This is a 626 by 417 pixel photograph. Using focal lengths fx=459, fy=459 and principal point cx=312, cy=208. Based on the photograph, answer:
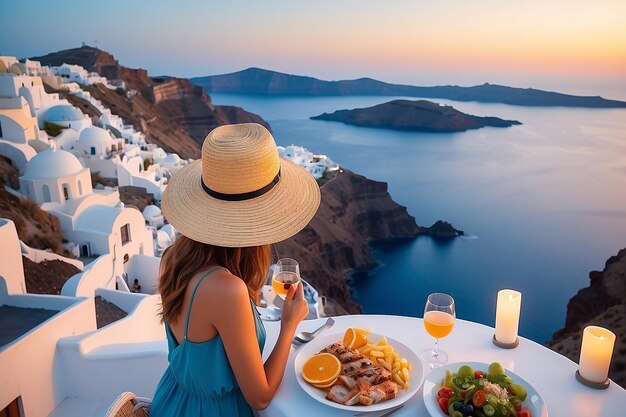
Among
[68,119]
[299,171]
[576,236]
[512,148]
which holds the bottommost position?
[576,236]

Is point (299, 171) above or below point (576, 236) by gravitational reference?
above

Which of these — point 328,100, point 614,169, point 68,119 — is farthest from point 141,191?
point 328,100

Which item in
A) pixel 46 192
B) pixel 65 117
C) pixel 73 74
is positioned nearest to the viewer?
pixel 46 192

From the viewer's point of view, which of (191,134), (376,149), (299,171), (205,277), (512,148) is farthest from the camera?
(376,149)

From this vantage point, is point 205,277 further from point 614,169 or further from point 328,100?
point 328,100

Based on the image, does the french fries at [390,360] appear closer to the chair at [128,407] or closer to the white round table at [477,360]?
the white round table at [477,360]

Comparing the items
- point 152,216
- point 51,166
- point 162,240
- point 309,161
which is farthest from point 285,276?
point 309,161

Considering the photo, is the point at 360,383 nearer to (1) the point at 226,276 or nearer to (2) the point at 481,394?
(2) the point at 481,394
